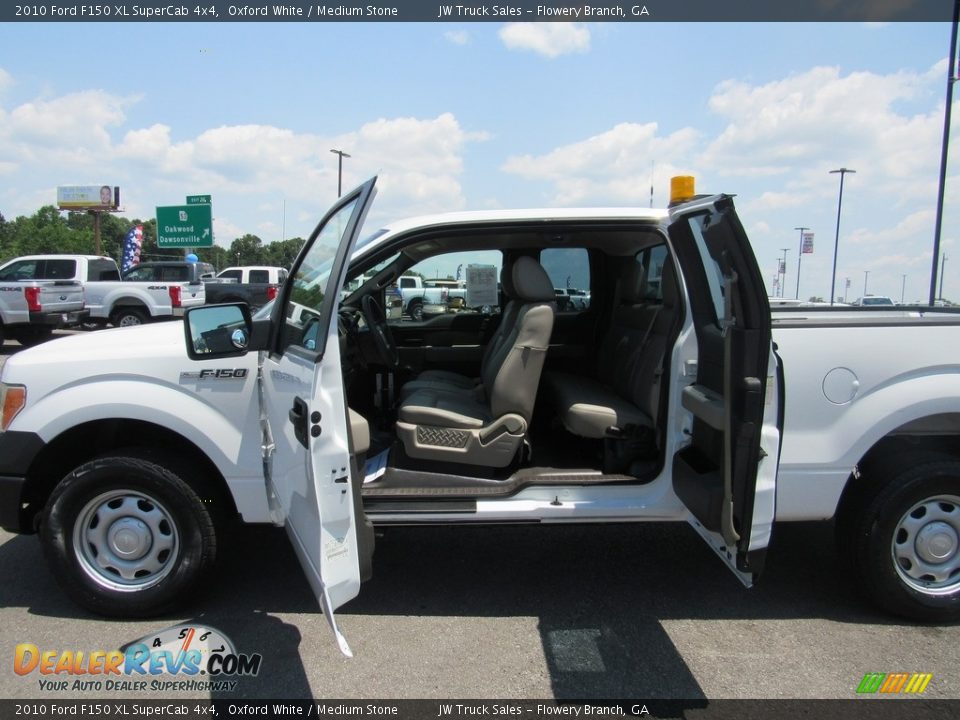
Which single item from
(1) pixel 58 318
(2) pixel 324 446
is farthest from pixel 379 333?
(1) pixel 58 318

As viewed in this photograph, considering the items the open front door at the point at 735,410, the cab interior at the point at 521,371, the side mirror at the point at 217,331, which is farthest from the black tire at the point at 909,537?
the side mirror at the point at 217,331

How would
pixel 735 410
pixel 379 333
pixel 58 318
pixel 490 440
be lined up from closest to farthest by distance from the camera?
pixel 735 410 < pixel 490 440 < pixel 379 333 < pixel 58 318

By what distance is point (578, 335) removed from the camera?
5.20 m

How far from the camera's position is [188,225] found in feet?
105

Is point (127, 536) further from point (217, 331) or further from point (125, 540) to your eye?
point (217, 331)

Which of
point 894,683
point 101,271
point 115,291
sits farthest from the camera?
point 101,271

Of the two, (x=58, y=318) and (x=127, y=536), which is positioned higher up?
(x=58, y=318)

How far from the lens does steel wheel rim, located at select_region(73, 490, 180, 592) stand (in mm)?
3213

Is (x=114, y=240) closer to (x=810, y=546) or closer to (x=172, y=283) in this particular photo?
(x=172, y=283)

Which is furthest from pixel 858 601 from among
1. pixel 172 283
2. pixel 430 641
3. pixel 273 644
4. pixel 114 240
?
pixel 114 240

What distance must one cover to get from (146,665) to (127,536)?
1.98 feet

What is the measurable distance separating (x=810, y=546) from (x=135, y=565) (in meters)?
3.83

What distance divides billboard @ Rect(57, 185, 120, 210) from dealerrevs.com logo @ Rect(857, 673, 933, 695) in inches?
2275

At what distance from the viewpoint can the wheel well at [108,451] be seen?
10.7 feet
